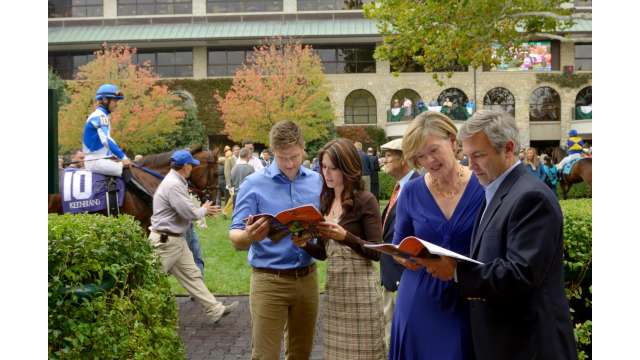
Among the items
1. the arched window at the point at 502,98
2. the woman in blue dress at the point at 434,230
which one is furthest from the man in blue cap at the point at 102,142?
the arched window at the point at 502,98

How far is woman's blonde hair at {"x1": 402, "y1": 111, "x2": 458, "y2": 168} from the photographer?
356 centimetres

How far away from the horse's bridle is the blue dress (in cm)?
759

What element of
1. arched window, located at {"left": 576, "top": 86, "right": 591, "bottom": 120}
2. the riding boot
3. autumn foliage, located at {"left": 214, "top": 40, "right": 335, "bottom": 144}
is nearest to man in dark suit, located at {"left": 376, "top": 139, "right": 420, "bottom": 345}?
the riding boot

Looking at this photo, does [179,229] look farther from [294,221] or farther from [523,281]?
[523,281]

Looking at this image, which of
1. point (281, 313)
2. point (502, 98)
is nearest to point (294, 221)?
point (281, 313)

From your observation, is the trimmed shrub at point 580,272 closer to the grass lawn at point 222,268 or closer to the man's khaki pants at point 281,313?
the man's khaki pants at point 281,313

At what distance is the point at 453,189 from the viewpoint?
3531 millimetres

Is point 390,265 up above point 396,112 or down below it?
below

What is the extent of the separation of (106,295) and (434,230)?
1.86 m

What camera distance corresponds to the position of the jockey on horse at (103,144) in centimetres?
880

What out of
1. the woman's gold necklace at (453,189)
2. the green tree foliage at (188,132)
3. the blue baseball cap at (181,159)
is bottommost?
the woman's gold necklace at (453,189)

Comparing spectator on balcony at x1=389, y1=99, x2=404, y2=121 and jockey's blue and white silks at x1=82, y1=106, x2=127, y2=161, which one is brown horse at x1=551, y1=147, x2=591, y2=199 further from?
spectator on balcony at x1=389, y1=99, x2=404, y2=121

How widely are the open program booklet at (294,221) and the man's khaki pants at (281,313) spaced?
473 millimetres

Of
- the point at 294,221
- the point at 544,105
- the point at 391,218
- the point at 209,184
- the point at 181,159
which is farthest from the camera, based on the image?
the point at 544,105
